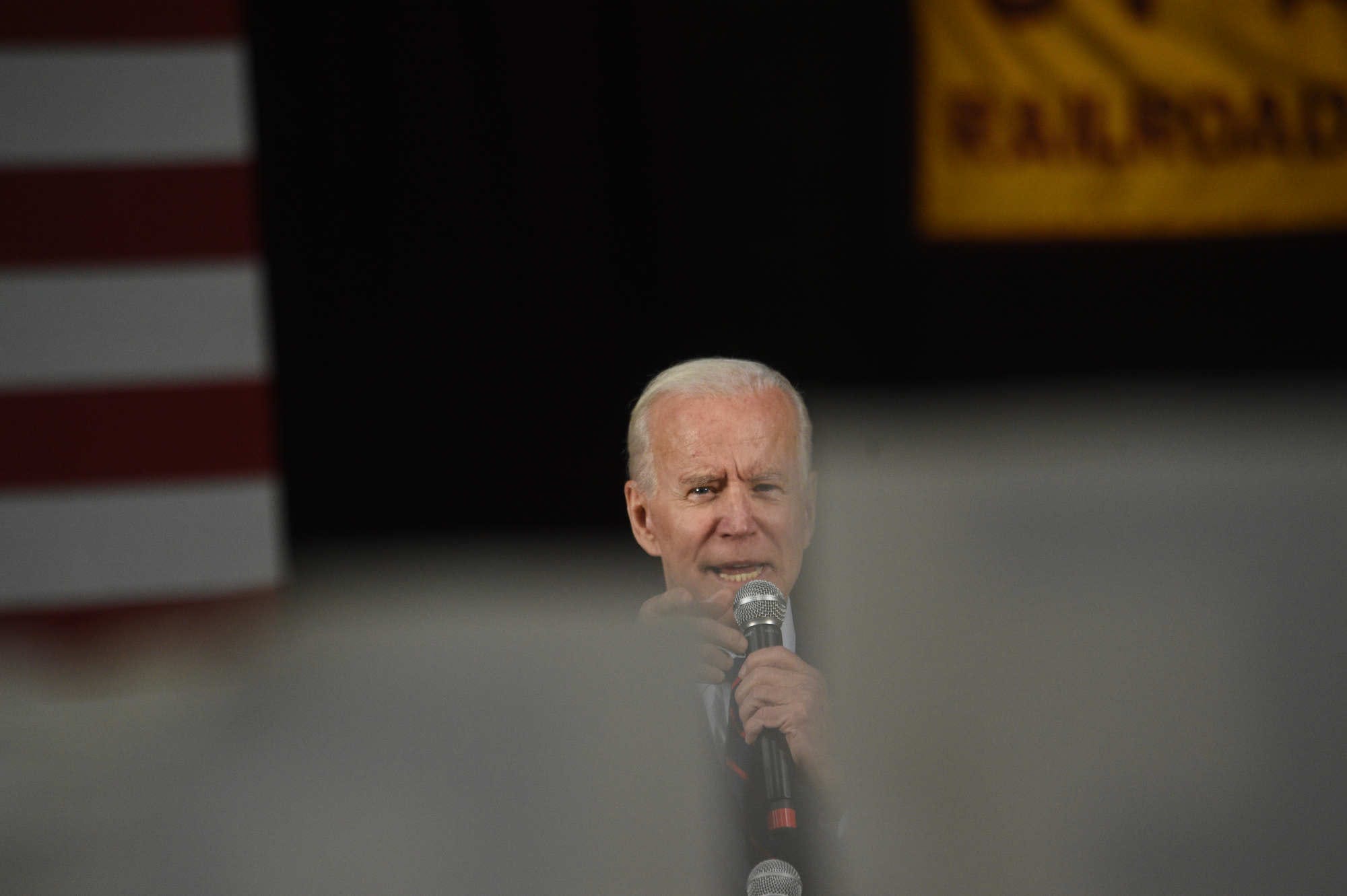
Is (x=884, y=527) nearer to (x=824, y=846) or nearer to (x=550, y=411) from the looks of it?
(x=824, y=846)

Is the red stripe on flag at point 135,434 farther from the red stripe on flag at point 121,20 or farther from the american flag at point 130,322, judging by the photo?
the red stripe on flag at point 121,20

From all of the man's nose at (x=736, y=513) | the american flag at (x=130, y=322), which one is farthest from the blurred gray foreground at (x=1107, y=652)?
the american flag at (x=130, y=322)

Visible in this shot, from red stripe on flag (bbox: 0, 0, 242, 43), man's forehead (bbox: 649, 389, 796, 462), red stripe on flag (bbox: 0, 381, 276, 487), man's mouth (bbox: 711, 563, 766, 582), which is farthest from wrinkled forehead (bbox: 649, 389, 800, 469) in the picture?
red stripe on flag (bbox: 0, 0, 242, 43)

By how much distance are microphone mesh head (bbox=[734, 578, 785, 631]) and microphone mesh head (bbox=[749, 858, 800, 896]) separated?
0.40 feet

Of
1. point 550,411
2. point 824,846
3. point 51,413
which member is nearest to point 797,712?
point 824,846

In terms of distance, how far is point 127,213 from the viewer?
2256mm

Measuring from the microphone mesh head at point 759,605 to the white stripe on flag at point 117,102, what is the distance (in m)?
1.96

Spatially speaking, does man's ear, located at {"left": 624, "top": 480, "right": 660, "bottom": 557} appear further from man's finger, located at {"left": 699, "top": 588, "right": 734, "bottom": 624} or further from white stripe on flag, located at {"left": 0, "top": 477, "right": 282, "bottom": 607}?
white stripe on flag, located at {"left": 0, "top": 477, "right": 282, "bottom": 607}

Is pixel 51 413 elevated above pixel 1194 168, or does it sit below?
below

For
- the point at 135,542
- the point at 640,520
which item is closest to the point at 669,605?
the point at 640,520

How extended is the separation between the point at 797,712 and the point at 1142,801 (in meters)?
0.15

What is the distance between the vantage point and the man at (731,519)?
1.45 feet

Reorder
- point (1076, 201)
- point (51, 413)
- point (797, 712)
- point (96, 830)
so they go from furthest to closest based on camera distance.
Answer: point (1076, 201), point (51, 413), point (797, 712), point (96, 830)

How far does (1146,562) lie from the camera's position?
0.33 meters
